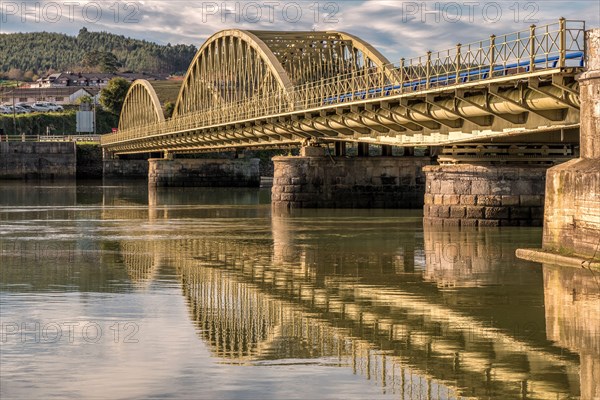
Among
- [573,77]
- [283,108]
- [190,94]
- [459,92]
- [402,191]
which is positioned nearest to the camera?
[573,77]

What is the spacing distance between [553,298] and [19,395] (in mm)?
12339

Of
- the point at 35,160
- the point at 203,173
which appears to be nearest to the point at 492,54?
the point at 203,173

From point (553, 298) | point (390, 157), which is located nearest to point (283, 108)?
point (390, 157)

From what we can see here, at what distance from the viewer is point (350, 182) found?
6469 centimetres

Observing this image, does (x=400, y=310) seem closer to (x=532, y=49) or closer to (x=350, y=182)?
(x=532, y=49)

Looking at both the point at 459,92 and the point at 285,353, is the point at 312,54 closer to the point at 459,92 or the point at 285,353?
the point at 459,92

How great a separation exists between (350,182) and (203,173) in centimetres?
5333

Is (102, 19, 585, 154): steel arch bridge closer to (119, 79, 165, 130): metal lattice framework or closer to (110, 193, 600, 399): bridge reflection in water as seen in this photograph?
(110, 193, 600, 399): bridge reflection in water

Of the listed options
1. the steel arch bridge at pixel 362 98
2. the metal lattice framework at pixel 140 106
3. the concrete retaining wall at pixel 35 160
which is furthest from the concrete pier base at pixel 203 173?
the concrete retaining wall at pixel 35 160

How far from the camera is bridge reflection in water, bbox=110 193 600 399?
17.0m

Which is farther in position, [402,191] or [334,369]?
[402,191]

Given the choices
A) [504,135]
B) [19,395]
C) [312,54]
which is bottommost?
[19,395]

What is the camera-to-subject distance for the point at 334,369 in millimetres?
17031

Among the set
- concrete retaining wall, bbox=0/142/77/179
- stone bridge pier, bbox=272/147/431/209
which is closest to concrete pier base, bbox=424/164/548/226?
stone bridge pier, bbox=272/147/431/209
